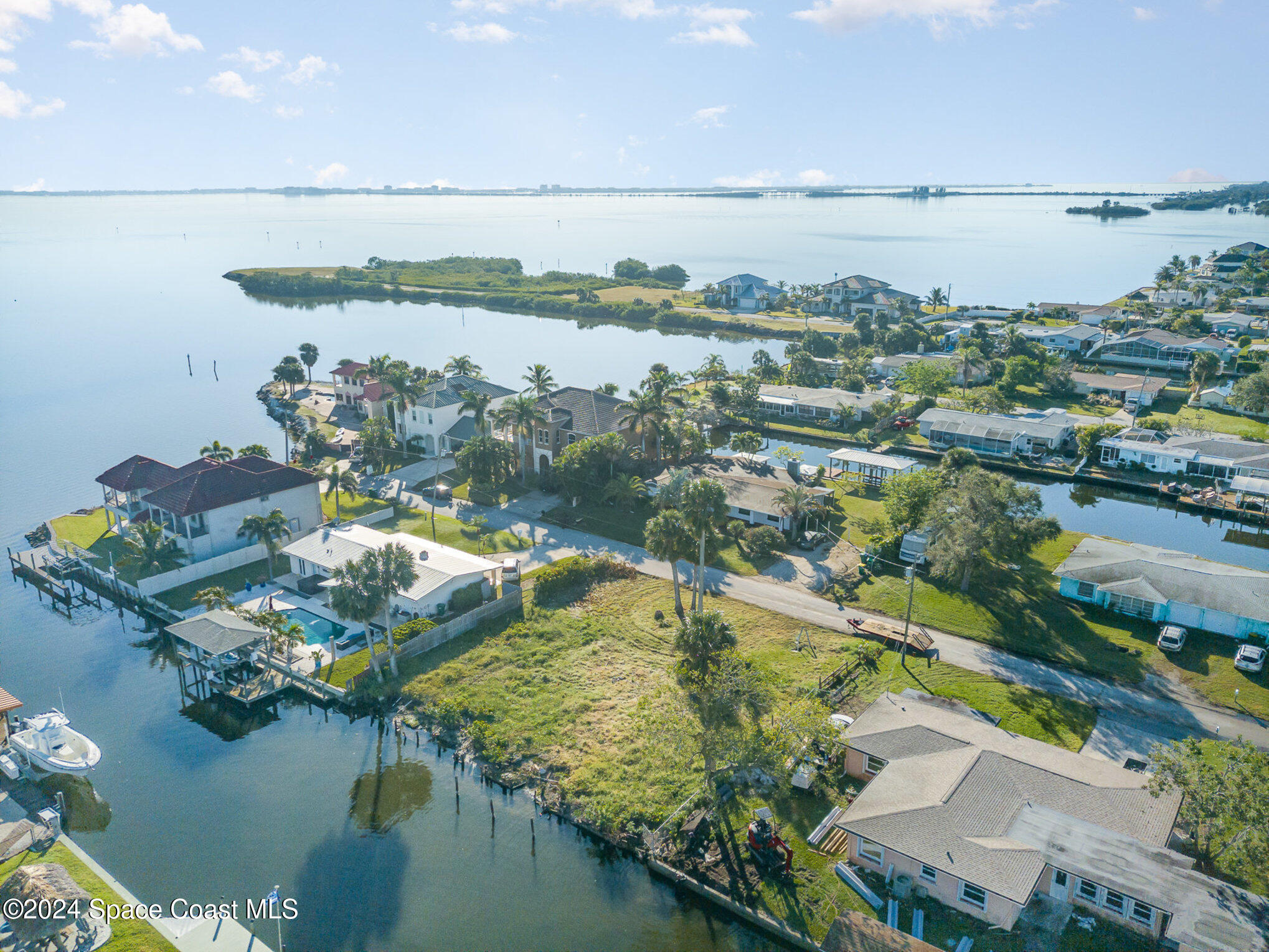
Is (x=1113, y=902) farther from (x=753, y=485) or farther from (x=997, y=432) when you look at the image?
(x=997, y=432)

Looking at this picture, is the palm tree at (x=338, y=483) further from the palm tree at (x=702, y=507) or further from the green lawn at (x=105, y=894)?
the green lawn at (x=105, y=894)

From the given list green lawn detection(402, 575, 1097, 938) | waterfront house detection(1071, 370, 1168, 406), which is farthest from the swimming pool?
waterfront house detection(1071, 370, 1168, 406)

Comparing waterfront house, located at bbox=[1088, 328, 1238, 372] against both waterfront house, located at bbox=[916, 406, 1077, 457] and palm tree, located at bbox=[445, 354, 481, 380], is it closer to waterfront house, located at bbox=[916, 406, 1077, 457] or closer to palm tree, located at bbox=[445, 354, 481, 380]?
waterfront house, located at bbox=[916, 406, 1077, 457]

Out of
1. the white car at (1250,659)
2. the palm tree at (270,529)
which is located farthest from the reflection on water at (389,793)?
the white car at (1250,659)

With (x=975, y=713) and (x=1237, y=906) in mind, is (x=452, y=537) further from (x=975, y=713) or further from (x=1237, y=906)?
(x=1237, y=906)

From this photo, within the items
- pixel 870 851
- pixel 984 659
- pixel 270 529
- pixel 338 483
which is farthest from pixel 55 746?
pixel 984 659

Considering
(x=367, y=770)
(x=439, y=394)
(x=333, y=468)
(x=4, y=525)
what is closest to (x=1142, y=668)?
(x=367, y=770)
